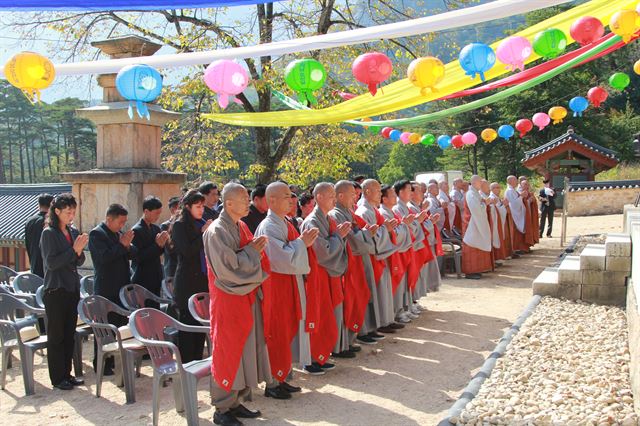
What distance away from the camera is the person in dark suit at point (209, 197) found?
6672 mm

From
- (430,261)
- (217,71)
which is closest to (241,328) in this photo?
(217,71)

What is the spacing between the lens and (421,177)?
28594mm

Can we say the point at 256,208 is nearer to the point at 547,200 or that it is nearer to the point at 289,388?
the point at 289,388

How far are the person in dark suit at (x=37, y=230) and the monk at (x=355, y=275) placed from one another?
325cm

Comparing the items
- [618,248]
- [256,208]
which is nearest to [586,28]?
[618,248]

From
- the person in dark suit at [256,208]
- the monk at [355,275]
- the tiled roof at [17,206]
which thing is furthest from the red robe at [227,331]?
the tiled roof at [17,206]

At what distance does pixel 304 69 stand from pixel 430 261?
3.30 metres

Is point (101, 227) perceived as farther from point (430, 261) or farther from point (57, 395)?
point (430, 261)

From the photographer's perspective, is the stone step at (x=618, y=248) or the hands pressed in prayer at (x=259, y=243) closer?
the hands pressed in prayer at (x=259, y=243)

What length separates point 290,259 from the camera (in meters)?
4.88

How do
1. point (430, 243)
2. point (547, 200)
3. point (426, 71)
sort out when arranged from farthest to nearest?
1. point (547, 200)
2. point (430, 243)
3. point (426, 71)

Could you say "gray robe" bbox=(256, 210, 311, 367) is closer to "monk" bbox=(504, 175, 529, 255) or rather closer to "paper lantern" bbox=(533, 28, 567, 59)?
"paper lantern" bbox=(533, 28, 567, 59)

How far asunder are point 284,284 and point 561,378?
2311 mm

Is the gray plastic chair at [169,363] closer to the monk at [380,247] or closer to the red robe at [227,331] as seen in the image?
the red robe at [227,331]
